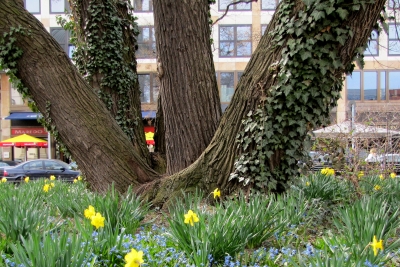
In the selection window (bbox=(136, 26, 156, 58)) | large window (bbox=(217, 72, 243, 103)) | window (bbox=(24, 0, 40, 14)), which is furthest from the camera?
large window (bbox=(217, 72, 243, 103))

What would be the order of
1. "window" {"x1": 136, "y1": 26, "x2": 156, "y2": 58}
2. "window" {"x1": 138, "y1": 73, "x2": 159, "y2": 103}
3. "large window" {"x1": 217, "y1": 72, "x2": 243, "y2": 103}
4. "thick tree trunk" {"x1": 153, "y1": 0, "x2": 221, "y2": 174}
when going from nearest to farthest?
"thick tree trunk" {"x1": 153, "y1": 0, "x2": 221, "y2": 174} < "window" {"x1": 136, "y1": 26, "x2": 156, "y2": 58} < "large window" {"x1": 217, "y1": 72, "x2": 243, "y2": 103} < "window" {"x1": 138, "y1": 73, "x2": 159, "y2": 103}

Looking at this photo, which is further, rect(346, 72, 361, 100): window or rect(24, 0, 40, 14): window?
rect(346, 72, 361, 100): window

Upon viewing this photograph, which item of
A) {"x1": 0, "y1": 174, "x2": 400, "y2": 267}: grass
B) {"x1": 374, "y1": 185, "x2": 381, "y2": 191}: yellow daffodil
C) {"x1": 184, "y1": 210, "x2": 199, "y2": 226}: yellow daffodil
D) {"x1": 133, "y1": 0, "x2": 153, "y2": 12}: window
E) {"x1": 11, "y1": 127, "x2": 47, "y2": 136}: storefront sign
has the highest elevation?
{"x1": 133, "y1": 0, "x2": 153, "y2": 12}: window

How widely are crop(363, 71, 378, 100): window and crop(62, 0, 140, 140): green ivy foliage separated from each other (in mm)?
21185

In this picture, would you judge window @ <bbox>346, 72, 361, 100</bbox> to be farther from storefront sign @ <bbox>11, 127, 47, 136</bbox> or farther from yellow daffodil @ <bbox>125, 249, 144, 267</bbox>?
yellow daffodil @ <bbox>125, 249, 144, 267</bbox>

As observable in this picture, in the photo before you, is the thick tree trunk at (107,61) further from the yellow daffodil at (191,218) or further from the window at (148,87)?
the window at (148,87)

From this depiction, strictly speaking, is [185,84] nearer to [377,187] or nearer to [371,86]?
[377,187]

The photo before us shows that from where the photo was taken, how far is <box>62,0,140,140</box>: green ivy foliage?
5902mm

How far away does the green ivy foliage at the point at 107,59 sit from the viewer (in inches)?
232

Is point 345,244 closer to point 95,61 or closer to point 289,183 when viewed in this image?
point 289,183

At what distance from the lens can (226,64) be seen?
23.4 metres

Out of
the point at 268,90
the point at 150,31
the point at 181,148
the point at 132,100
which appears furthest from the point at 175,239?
the point at 150,31

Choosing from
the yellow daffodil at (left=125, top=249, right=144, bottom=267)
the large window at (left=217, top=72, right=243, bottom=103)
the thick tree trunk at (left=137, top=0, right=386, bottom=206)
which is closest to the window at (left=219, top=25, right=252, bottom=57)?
the large window at (left=217, top=72, right=243, bottom=103)

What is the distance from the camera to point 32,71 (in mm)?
4301
